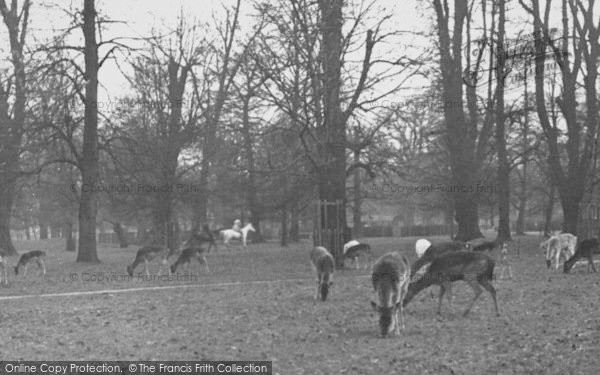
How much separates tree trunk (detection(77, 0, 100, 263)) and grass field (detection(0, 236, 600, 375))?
854 cm

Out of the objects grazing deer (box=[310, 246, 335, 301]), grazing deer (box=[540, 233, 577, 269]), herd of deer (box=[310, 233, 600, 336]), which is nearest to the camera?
herd of deer (box=[310, 233, 600, 336])

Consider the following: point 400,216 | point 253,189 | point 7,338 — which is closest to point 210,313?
point 7,338

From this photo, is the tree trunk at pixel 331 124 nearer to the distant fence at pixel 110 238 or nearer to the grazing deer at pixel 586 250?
the grazing deer at pixel 586 250

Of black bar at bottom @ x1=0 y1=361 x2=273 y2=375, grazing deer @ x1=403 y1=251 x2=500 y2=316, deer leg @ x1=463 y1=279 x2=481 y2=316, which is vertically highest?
grazing deer @ x1=403 y1=251 x2=500 y2=316

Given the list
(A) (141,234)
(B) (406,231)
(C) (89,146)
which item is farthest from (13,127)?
(B) (406,231)

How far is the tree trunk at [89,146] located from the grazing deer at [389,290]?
19360mm

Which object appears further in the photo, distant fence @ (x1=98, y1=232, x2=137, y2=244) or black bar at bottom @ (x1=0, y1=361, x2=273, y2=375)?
distant fence @ (x1=98, y1=232, x2=137, y2=244)

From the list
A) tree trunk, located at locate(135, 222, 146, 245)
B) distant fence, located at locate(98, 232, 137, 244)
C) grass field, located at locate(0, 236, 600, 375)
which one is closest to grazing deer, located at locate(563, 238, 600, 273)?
grass field, located at locate(0, 236, 600, 375)

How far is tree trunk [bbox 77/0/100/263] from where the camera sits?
30000mm

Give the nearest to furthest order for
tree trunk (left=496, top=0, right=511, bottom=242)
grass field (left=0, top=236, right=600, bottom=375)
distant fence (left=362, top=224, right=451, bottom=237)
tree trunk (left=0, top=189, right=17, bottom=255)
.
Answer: grass field (left=0, top=236, right=600, bottom=375)
tree trunk (left=496, top=0, right=511, bottom=242)
tree trunk (left=0, top=189, right=17, bottom=255)
distant fence (left=362, top=224, right=451, bottom=237)

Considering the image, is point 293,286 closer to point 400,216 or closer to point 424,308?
point 424,308

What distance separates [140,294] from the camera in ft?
63.8

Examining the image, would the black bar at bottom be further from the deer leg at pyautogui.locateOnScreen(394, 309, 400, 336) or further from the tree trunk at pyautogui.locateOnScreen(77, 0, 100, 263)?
the tree trunk at pyautogui.locateOnScreen(77, 0, 100, 263)

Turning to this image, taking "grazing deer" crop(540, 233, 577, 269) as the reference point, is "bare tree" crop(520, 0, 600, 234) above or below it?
above
